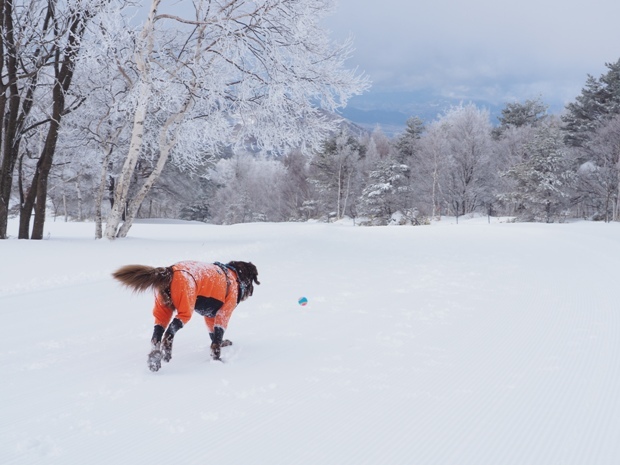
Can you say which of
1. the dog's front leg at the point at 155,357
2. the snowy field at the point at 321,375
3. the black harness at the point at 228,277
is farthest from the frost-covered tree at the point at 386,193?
the dog's front leg at the point at 155,357

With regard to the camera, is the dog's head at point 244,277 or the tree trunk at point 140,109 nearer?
the dog's head at point 244,277

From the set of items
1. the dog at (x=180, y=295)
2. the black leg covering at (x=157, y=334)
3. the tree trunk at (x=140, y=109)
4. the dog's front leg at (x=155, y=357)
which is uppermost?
the tree trunk at (x=140, y=109)

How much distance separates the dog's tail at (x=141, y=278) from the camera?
12.3 ft

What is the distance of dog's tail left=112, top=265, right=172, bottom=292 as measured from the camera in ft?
12.3

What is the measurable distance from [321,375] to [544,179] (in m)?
36.6

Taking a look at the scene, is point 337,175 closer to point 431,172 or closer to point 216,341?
point 431,172

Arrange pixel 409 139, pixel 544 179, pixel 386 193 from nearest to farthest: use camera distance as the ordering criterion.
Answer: pixel 544 179 < pixel 386 193 < pixel 409 139

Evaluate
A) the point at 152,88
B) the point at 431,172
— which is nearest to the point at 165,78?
the point at 152,88

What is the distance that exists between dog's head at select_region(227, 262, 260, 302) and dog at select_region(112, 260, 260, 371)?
0.18 metres

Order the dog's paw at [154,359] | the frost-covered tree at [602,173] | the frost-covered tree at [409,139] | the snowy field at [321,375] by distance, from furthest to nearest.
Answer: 1. the frost-covered tree at [409,139]
2. the frost-covered tree at [602,173]
3. the dog's paw at [154,359]
4. the snowy field at [321,375]

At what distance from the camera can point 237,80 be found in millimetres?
12211

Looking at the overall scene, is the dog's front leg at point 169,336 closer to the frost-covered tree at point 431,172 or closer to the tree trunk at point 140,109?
the tree trunk at point 140,109

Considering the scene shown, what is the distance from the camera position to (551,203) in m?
35.3

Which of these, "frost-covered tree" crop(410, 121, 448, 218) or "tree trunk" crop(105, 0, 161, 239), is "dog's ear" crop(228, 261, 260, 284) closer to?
"tree trunk" crop(105, 0, 161, 239)
